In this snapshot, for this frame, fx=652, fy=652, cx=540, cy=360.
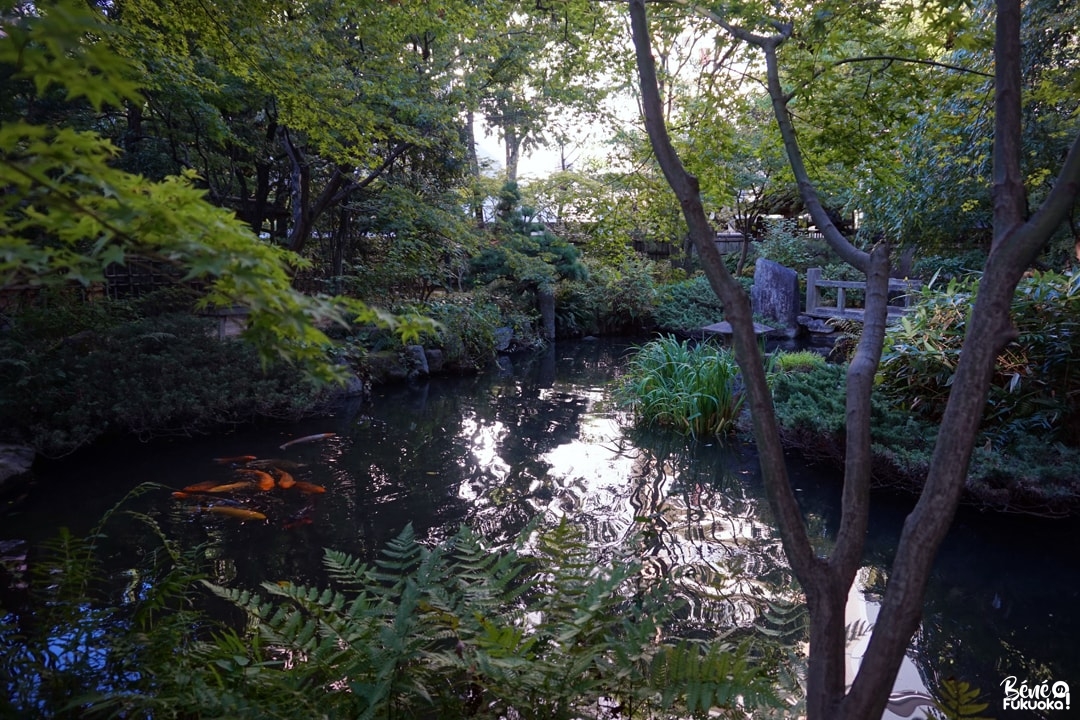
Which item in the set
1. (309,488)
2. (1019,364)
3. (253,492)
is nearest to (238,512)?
(253,492)

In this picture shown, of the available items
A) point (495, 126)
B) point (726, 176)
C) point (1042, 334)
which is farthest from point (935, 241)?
point (495, 126)

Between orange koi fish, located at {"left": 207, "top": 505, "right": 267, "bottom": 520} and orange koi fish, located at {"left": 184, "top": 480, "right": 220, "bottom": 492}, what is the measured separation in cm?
38

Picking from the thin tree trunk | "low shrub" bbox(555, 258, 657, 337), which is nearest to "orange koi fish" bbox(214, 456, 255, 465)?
the thin tree trunk

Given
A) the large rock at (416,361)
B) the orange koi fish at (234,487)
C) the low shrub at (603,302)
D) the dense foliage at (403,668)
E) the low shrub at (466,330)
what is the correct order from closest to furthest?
the dense foliage at (403,668) → the orange koi fish at (234,487) → the large rock at (416,361) → the low shrub at (466,330) → the low shrub at (603,302)

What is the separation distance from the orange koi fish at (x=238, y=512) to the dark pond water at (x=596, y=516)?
0.08 m

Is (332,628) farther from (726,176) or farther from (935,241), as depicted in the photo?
(935,241)

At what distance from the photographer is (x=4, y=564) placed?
3.63 meters

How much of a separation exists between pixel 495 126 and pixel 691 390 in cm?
1438

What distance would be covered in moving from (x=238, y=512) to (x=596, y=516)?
254 centimetres

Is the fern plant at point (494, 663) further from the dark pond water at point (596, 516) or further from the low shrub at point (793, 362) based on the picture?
the low shrub at point (793, 362)

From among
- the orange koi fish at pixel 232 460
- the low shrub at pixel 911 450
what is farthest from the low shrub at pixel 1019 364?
the orange koi fish at pixel 232 460

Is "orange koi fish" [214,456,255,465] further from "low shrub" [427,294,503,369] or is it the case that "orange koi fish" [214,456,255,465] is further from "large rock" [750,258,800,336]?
"large rock" [750,258,800,336]

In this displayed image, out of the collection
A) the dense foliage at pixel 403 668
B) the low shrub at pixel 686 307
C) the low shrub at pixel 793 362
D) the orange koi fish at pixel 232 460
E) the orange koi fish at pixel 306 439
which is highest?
the low shrub at pixel 686 307

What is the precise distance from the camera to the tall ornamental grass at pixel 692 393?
675 centimetres
